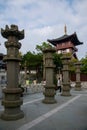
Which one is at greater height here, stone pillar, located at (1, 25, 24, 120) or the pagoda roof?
the pagoda roof

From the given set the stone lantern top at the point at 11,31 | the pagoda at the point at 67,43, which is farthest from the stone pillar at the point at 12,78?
the pagoda at the point at 67,43

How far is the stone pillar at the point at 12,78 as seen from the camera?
6728 millimetres

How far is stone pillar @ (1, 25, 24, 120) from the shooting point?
673cm

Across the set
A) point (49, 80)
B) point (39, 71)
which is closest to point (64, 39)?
point (39, 71)

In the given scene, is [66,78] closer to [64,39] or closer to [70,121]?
[70,121]

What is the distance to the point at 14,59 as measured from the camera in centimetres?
695

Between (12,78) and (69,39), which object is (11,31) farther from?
(69,39)

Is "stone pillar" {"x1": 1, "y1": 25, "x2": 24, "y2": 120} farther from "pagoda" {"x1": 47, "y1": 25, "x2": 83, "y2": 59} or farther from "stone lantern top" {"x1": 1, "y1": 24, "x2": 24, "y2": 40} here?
"pagoda" {"x1": 47, "y1": 25, "x2": 83, "y2": 59}

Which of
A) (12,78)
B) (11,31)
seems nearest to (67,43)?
(11,31)

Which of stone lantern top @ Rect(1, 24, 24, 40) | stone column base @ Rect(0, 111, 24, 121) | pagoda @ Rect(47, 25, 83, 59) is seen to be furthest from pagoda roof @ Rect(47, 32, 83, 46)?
stone column base @ Rect(0, 111, 24, 121)

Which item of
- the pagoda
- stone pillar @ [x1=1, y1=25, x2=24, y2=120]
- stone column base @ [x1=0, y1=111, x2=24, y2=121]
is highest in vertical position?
→ the pagoda

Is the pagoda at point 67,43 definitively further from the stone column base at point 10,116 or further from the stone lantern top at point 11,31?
the stone column base at point 10,116

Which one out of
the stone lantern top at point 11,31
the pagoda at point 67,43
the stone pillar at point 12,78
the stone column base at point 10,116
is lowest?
the stone column base at point 10,116

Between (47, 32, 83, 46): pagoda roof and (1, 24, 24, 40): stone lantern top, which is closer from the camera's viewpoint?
(1, 24, 24, 40): stone lantern top
